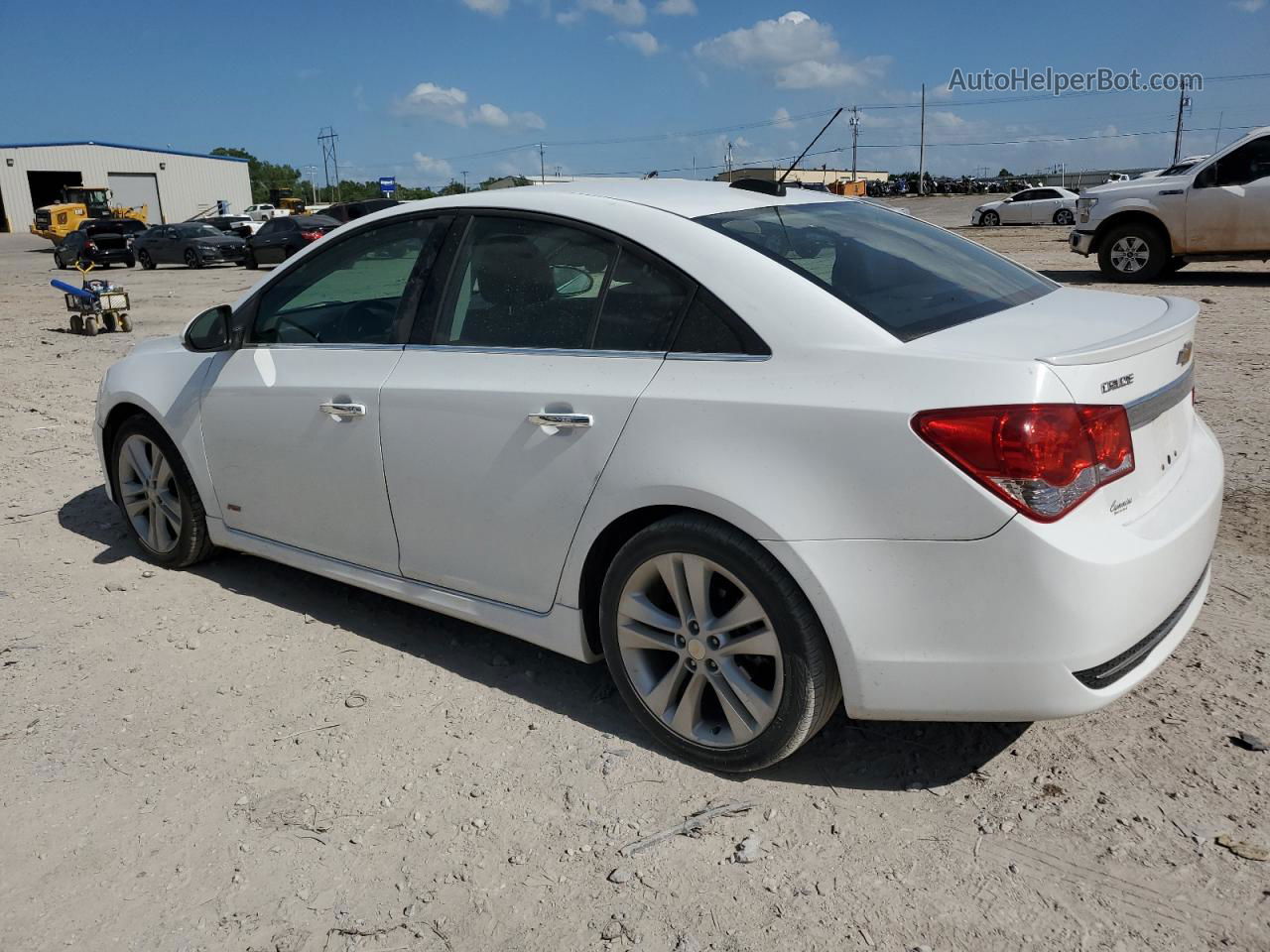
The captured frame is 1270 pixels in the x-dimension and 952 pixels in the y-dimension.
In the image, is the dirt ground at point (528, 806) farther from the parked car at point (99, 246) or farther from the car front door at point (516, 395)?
the parked car at point (99, 246)

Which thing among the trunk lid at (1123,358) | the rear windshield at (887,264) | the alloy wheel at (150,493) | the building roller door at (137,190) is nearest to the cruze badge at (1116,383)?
the trunk lid at (1123,358)

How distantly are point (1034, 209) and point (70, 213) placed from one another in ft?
141

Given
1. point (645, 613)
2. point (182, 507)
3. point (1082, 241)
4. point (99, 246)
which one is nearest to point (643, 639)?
point (645, 613)

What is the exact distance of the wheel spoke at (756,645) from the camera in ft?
9.03

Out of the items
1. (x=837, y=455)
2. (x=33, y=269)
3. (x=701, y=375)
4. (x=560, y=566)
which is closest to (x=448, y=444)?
(x=560, y=566)

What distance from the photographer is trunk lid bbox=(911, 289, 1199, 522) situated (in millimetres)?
2488

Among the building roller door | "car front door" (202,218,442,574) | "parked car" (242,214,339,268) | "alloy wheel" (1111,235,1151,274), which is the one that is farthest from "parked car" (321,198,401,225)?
the building roller door

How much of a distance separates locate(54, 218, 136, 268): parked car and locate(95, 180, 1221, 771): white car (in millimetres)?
34322

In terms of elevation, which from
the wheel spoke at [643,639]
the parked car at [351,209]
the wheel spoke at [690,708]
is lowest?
the wheel spoke at [690,708]

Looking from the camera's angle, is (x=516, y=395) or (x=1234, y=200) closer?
(x=516, y=395)

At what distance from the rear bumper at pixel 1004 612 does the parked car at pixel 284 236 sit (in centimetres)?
2587

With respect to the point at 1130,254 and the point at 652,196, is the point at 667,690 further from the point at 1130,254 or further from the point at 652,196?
the point at 1130,254

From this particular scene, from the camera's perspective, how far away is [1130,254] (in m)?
14.2

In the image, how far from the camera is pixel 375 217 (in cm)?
383
